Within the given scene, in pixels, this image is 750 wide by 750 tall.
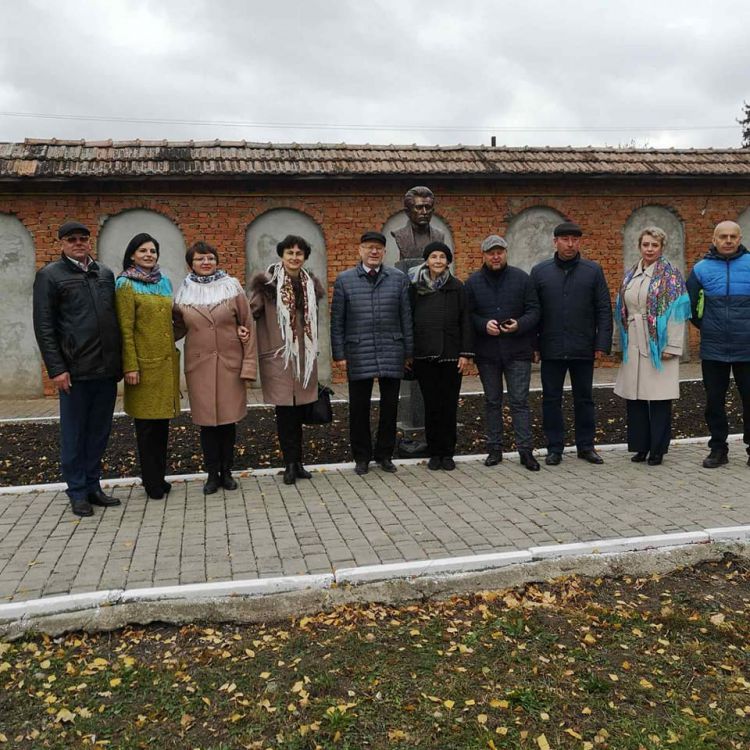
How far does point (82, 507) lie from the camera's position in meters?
5.46

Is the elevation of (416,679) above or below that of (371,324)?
below

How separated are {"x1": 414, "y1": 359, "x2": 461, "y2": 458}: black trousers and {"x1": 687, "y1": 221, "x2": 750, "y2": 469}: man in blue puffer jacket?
2.22 m

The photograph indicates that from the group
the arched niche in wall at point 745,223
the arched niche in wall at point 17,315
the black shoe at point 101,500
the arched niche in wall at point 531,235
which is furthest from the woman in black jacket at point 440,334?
the arched niche in wall at point 745,223

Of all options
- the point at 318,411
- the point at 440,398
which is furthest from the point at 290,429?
the point at 440,398

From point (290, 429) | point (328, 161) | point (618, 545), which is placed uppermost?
point (328, 161)

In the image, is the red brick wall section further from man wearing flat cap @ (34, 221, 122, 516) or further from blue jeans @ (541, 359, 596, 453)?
man wearing flat cap @ (34, 221, 122, 516)

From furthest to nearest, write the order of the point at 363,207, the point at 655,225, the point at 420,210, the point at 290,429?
the point at 655,225, the point at 363,207, the point at 420,210, the point at 290,429

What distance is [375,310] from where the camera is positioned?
20.5 ft

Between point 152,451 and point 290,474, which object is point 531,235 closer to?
point 290,474

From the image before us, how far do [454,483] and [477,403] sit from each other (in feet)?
12.9

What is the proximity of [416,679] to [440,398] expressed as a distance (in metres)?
3.51

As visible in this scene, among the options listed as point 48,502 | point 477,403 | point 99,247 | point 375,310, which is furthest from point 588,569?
point 99,247

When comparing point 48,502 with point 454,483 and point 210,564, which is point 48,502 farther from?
point 454,483

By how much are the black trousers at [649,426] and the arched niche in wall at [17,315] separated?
9.48 m
